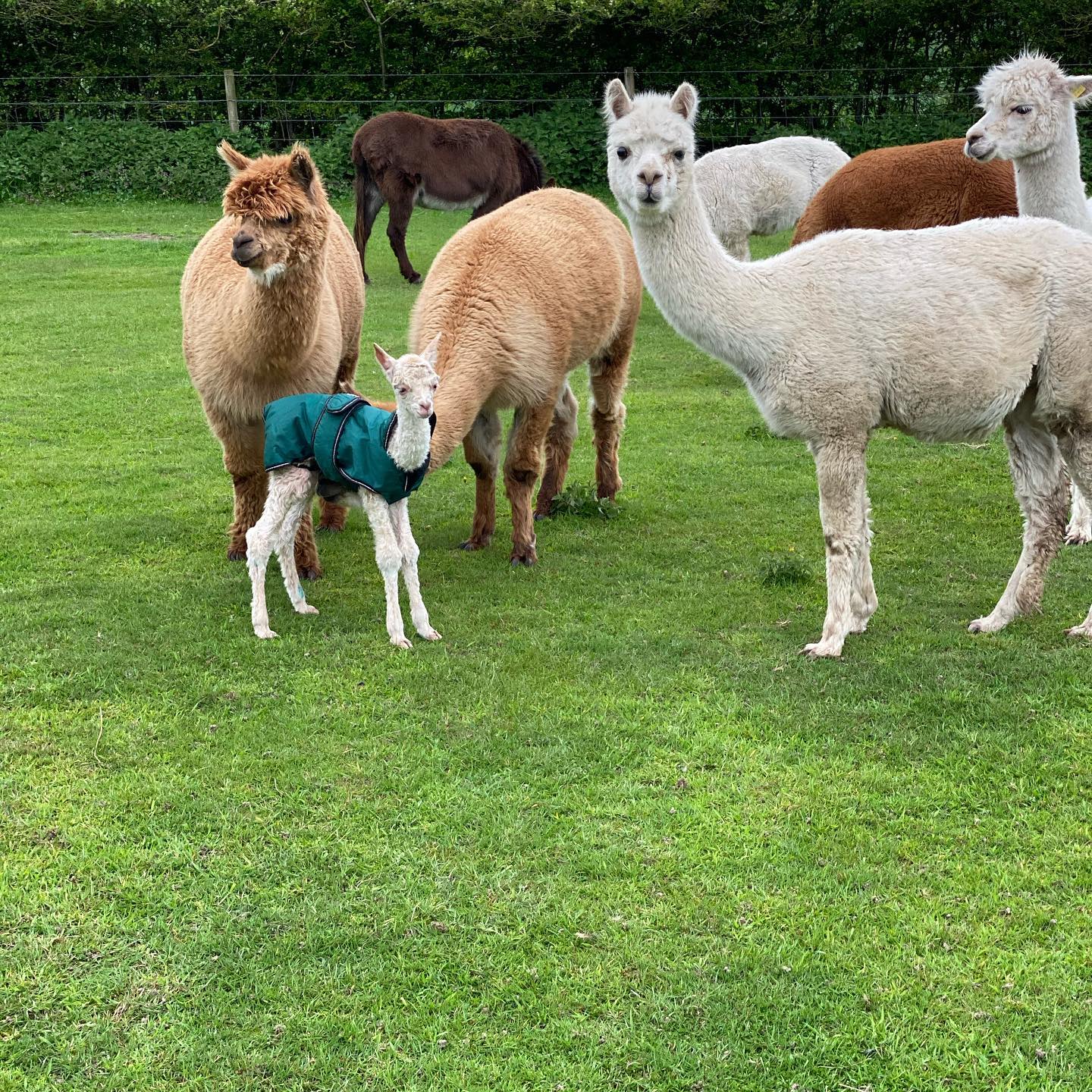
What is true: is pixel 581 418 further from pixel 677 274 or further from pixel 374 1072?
pixel 374 1072

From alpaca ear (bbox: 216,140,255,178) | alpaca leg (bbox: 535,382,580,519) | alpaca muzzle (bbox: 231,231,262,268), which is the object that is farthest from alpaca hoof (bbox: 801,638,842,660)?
alpaca ear (bbox: 216,140,255,178)

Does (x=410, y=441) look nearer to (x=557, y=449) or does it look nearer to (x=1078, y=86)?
(x=557, y=449)

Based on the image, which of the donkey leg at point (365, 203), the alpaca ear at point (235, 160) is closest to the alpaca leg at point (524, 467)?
the alpaca ear at point (235, 160)

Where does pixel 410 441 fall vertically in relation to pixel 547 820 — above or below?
above

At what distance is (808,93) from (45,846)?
1891 cm

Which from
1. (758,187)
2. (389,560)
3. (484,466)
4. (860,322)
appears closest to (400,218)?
(758,187)

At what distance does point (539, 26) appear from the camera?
19.5m

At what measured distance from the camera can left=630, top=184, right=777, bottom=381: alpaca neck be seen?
4629 mm

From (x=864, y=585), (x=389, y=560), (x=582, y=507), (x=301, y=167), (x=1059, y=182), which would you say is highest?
(x=301, y=167)

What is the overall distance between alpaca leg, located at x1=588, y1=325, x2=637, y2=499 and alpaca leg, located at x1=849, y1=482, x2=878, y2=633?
2.52 meters

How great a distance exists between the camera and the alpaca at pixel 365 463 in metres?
4.73

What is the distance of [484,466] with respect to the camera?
6125mm

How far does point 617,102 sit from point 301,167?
129cm

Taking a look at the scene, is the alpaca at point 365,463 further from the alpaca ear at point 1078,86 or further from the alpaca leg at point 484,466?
the alpaca ear at point 1078,86
